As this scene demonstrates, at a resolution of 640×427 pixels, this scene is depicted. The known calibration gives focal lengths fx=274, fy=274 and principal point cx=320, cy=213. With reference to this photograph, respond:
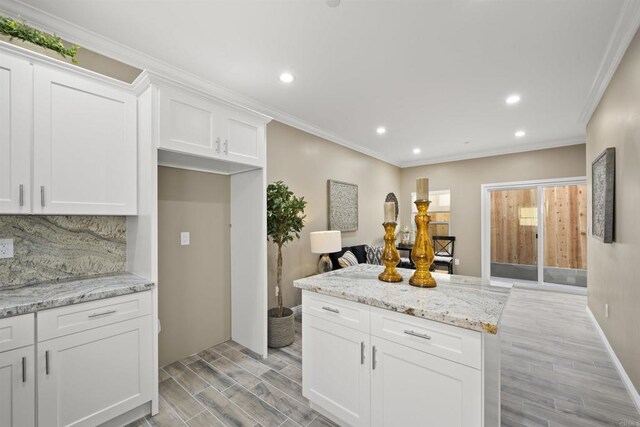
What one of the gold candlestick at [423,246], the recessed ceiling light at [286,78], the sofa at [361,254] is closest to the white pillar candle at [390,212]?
the gold candlestick at [423,246]

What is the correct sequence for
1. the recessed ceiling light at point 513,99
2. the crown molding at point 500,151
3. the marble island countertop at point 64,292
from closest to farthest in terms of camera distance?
the marble island countertop at point 64,292, the recessed ceiling light at point 513,99, the crown molding at point 500,151

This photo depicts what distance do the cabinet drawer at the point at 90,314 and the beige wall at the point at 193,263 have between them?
26.5 inches

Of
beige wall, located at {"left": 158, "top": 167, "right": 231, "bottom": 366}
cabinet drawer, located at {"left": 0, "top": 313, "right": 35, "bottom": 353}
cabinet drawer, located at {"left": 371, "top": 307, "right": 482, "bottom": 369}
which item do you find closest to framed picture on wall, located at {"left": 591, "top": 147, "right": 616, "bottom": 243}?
cabinet drawer, located at {"left": 371, "top": 307, "right": 482, "bottom": 369}

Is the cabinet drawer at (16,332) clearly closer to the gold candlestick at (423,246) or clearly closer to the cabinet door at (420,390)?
the cabinet door at (420,390)

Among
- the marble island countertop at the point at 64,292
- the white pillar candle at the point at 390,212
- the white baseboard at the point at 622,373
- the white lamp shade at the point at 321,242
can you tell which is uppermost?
the white pillar candle at the point at 390,212

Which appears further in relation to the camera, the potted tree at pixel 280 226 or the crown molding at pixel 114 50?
the potted tree at pixel 280 226

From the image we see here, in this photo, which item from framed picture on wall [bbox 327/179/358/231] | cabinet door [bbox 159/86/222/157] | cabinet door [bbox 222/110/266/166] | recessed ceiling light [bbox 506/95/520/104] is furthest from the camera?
framed picture on wall [bbox 327/179/358/231]

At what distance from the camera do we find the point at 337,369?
171 cm

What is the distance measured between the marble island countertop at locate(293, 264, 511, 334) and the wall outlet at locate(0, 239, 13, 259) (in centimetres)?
188

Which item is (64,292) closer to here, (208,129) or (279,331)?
(208,129)

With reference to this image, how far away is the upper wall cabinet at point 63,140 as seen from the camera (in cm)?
158

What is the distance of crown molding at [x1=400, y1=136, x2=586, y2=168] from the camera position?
187 inches

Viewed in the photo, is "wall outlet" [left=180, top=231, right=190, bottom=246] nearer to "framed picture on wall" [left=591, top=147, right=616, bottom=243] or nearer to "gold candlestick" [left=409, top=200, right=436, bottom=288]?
"gold candlestick" [left=409, top=200, right=436, bottom=288]

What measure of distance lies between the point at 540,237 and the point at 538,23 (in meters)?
4.55
